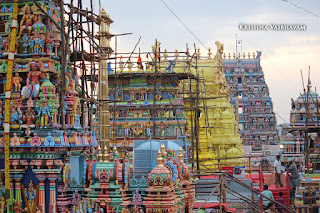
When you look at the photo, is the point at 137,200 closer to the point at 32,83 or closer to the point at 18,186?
the point at 18,186

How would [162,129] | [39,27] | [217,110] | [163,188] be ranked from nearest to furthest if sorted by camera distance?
[163,188] < [39,27] < [162,129] < [217,110]

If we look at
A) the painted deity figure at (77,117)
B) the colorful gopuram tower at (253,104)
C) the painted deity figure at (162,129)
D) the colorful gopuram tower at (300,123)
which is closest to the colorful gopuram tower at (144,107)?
the painted deity figure at (162,129)

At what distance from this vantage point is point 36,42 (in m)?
17.4

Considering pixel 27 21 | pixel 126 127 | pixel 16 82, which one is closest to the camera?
pixel 16 82

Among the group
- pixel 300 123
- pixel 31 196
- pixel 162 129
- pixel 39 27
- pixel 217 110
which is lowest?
pixel 31 196

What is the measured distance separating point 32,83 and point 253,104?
56047mm

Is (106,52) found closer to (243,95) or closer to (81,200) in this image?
(81,200)

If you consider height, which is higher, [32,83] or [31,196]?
[32,83]

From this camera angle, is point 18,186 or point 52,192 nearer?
point 52,192

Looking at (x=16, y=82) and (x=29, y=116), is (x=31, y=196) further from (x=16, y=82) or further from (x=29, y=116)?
(x=16, y=82)

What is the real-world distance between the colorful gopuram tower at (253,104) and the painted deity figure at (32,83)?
174ft

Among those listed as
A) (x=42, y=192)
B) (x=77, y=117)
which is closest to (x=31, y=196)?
(x=42, y=192)

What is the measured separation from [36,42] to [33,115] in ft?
6.79

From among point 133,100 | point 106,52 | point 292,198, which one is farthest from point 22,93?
point 133,100
